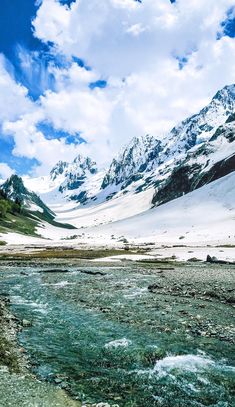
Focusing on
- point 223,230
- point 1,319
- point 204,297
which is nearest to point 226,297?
point 204,297

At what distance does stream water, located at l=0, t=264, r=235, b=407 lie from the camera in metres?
16.2

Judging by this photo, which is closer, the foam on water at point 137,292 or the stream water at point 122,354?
the stream water at point 122,354

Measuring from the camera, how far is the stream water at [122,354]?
637 inches

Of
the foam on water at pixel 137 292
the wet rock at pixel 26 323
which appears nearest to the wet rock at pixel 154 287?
the foam on water at pixel 137 292

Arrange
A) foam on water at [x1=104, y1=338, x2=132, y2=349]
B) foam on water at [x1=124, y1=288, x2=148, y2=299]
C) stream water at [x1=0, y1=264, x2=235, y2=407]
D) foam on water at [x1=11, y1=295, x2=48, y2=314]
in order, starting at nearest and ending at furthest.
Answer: stream water at [x1=0, y1=264, x2=235, y2=407] → foam on water at [x1=104, y1=338, x2=132, y2=349] → foam on water at [x1=11, y1=295, x2=48, y2=314] → foam on water at [x1=124, y1=288, x2=148, y2=299]

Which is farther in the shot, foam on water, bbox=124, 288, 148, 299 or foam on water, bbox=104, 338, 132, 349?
foam on water, bbox=124, 288, 148, 299

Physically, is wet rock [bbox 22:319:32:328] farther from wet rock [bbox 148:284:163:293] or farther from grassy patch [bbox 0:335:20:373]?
wet rock [bbox 148:284:163:293]

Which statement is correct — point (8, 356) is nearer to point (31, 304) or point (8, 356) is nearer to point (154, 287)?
point (31, 304)

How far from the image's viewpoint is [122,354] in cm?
2091

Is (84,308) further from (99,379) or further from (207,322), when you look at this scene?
→ (99,379)

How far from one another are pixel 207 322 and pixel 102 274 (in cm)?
3240

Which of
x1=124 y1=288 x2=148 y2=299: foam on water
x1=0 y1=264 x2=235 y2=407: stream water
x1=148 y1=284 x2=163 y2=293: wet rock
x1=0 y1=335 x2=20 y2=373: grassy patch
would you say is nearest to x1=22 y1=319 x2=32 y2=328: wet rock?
x1=0 y1=264 x2=235 y2=407: stream water

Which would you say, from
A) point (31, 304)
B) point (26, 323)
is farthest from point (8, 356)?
point (31, 304)

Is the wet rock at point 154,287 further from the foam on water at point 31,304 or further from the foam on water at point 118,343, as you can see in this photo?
the foam on water at point 118,343
